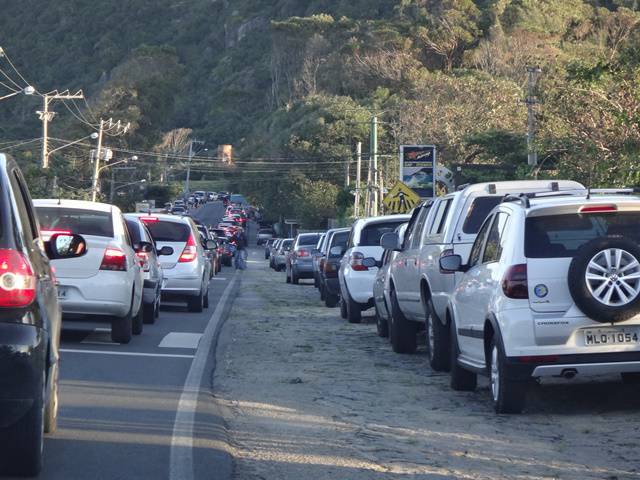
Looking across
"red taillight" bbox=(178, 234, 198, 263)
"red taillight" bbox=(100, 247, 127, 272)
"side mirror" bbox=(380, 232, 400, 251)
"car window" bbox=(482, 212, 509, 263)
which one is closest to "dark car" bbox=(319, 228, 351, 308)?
"red taillight" bbox=(178, 234, 198, 263)

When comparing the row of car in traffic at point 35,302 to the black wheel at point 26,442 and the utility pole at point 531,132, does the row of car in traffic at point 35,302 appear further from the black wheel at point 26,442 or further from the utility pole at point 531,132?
the utility pole at point 531,132

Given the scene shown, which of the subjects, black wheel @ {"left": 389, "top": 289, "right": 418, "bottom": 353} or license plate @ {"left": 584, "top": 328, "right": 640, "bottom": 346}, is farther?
black wheel @ {"left": 389, "top": 289, "right": 418, "bottom": 353}

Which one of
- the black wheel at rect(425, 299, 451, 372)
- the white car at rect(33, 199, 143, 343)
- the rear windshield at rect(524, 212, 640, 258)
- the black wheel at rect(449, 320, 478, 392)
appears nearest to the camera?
the rear windshield at rect(524, 212, 640, 258)

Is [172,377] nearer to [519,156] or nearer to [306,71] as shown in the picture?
[519,156]

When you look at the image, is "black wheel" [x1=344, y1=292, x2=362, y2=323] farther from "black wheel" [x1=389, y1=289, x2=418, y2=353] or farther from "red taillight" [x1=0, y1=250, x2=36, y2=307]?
"red taillight" [x1=0, y1=250, x2=36, y2=307]

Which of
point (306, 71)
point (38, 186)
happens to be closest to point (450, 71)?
point (306, 71)

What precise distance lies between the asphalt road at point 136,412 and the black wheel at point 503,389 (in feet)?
7.12

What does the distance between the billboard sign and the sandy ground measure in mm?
23435

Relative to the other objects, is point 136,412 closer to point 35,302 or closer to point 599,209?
point 35,302

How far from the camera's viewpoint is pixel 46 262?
776cm

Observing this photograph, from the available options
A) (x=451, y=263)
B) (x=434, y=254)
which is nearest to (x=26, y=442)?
(x=451, y=263)

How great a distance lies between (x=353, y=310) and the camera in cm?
2003

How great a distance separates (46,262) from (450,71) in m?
75.3

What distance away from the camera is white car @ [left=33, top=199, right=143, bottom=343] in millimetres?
14836
